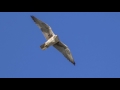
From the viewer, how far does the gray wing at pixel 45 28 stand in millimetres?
24422

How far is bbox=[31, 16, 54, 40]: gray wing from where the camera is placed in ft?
80.1

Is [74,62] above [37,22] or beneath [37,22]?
beneath

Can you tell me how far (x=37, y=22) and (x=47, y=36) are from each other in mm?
1276

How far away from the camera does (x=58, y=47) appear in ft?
83.4

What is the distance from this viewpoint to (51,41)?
2402cm

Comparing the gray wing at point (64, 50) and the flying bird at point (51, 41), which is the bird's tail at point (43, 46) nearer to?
the flying bird at point (51, 41)

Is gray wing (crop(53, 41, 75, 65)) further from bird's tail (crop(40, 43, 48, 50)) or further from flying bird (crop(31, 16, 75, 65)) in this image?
bird's tail (crop(40, 43, 48, 50))

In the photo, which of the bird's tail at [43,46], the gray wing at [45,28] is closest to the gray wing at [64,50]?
the gray wing at [45,28]

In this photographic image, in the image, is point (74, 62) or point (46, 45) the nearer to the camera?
point (46, 45)

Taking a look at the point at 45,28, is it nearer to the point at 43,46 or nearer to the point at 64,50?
the point at 43,46
